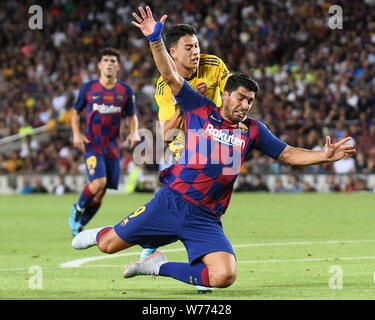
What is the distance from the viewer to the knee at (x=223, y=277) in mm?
6824

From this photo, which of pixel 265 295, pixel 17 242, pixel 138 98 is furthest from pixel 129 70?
pixel 265 295

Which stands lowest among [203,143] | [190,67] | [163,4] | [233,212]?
[233,212]

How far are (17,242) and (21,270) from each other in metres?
3.13

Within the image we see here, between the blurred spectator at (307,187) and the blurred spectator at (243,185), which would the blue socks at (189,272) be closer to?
the blurred spectator at (307,187)

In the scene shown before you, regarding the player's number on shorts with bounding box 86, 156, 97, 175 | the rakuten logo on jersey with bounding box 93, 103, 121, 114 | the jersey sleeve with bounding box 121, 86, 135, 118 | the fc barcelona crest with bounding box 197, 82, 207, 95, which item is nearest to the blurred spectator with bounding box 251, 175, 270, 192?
the jersey sleeve with bounding box 121, 86, 135, 118

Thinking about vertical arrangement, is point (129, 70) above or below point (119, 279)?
above

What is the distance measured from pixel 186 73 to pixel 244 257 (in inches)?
107

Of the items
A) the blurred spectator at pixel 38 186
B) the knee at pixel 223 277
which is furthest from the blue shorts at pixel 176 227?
the blurred spectator at pixel 38 186

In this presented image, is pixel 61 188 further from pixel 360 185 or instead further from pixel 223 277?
pixel 223 277

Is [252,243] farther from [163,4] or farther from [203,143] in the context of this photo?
[163,4]

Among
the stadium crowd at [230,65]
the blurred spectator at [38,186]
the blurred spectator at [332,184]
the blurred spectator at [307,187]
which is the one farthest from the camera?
the blurred spectator at [38,186]

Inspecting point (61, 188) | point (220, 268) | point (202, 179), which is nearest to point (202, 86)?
point (202, 179)

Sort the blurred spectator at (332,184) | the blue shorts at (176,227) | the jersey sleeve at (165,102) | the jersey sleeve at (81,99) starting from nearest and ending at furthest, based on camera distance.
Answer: the blue shorts at (176,227) → the jersey sleeve at (165,102) → the jersey sleeve at (81,99) → the blurred spectator at (332,184)

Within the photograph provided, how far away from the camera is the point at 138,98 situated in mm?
25938
